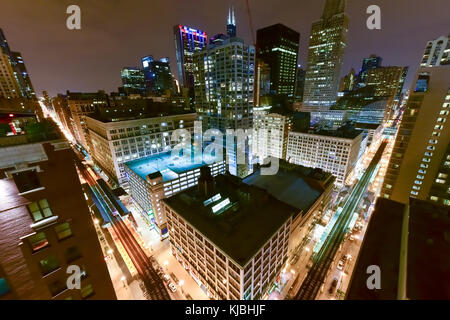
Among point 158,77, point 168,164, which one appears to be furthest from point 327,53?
point 158,77

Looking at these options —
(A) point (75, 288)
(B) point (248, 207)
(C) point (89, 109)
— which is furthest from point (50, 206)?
(C) point (89, 109)

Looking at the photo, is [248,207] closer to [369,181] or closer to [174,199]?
[174,199]

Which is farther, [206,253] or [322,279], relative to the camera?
[322,279]

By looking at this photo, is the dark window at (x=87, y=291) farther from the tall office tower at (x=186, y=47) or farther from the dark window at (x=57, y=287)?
the tall office tower at (x=186, y=47)

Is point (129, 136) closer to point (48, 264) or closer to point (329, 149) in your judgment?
point (48, 264)

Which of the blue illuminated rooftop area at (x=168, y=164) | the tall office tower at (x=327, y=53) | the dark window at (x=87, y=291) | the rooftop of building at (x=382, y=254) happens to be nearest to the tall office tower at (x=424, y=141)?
the rooftop of building at (x=382, y=254)

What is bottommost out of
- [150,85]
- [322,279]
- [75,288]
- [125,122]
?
[322,279]
